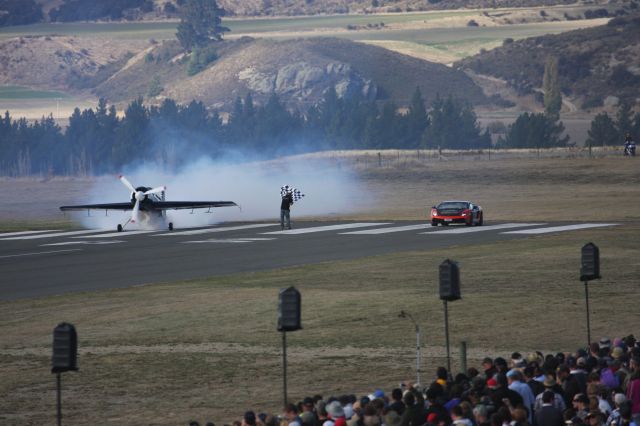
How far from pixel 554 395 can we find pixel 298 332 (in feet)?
44.4

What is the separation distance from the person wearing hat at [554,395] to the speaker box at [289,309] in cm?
432

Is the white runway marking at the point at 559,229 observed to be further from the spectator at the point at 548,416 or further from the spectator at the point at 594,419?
the spectator at the point at 594,419

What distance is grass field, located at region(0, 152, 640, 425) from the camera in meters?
25.0

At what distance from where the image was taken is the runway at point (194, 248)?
45.0 m

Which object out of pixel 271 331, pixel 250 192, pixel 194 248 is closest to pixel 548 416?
pixel 271 331

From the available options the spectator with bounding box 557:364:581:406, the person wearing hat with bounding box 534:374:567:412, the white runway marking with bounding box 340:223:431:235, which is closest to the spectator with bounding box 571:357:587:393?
the spectator with bounding box 557:364:581:406

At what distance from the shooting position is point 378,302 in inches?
1443

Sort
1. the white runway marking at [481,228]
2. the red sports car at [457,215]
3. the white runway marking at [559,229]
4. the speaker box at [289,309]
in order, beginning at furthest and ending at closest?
the red sports car at [457,215]
the white runway marking at [481,228]
the white runway marking at [559,229]
the speaker box at [289,309]

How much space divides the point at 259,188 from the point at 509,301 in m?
59.0

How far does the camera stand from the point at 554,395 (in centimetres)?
1892

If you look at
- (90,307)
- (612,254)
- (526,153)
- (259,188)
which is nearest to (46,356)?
(90,307)

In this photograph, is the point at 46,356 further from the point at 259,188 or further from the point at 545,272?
the point at 259,188

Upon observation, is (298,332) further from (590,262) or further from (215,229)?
(215,229)

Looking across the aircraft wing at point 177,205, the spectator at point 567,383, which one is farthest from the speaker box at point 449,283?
the aircraft wing at point 177,205
